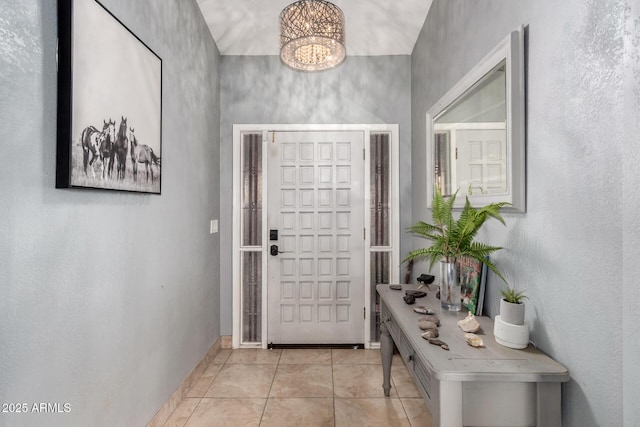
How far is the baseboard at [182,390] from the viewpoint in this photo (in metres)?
1.86

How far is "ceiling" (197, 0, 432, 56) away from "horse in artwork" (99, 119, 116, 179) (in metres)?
1.65

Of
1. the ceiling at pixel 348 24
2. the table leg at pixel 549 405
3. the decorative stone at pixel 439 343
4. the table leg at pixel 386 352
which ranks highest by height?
the ceiling at pixel 348 24

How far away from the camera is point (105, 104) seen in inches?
53.4

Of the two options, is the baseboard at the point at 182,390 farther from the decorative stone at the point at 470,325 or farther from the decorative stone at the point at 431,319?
the decorative stone at the point at 470,325

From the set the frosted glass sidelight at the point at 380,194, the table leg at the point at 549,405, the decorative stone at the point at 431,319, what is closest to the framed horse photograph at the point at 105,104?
the decorative stone at the point at 431,319

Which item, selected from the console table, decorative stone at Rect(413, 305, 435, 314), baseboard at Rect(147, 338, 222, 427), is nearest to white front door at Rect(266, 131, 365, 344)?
baseboard at Rect(147, 338, 222, 427)

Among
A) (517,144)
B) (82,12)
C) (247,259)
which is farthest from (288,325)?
(82,12)

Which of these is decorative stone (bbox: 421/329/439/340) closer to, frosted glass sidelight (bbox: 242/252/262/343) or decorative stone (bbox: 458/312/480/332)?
decorative stone (bbox: 458/312/480/332)

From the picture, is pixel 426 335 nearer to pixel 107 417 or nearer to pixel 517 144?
pixel 517 144

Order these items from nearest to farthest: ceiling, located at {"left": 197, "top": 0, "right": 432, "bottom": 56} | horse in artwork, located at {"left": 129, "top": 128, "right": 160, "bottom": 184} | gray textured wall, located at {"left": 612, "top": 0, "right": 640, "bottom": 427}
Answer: gray textured wall, located at {"left": 612, "top": 0, "right": 640, "bottom": 427}, horse in artwork, located at {"left": 129, "top": 128, "right": 160, "bottom": 184}, ceiling, located at {"left": 197, "top": 0, "right": 432, "bottom": 56}

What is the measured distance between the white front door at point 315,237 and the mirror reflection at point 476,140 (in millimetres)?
1046

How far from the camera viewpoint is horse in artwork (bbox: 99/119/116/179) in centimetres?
135

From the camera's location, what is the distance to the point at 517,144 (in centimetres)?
130

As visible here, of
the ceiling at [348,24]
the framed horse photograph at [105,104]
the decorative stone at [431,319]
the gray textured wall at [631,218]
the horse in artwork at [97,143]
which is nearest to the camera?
the gray textured wall at [631,218]
